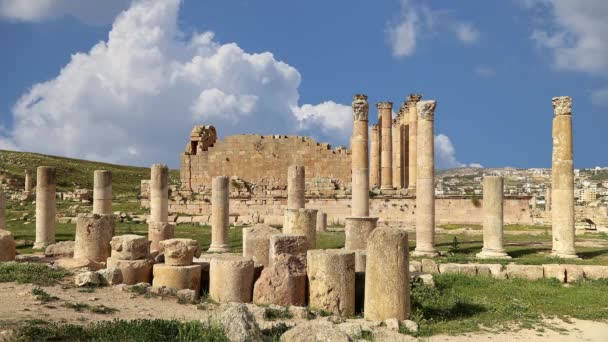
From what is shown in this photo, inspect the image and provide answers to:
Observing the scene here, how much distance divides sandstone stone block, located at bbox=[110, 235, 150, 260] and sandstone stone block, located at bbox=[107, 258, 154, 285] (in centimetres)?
21

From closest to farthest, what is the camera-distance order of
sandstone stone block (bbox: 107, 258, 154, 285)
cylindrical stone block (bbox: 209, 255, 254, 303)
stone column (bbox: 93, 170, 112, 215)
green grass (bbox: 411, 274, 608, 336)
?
green grass (bbox: 411, 274, 608, 336) → cylindrical stone block (bbox: 209, 255, 254, 303) → sandstone stone block (bbox: 107, 258, 154, 285) → stone column (bbox: 93, 170, 112, 215)

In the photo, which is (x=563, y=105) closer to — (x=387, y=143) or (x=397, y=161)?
(x=387, y=143)

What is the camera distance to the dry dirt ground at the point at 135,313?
33.0 ft

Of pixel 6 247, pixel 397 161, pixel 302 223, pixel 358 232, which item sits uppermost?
pixel 397 161

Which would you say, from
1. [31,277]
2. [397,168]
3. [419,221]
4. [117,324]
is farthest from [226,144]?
[117,324]

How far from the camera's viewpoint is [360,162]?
2394 cm

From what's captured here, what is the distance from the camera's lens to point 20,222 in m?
32.0

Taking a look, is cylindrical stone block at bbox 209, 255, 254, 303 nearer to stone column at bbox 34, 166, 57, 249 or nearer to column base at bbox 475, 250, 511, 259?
column base at bbox 475, 250, 511, 259

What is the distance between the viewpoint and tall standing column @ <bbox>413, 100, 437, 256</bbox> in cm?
2083

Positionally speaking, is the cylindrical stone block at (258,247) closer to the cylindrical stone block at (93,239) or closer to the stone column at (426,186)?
the cylindrical stone block at (93,239)

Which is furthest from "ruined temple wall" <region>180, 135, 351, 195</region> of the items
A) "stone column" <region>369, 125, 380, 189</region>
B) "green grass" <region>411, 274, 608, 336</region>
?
"green grass" <region>411, 274, 608, 336</region>

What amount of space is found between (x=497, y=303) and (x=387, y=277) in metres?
3.82

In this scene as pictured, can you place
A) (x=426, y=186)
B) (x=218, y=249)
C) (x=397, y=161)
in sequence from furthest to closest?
(x=397, y=161) < (x=218, y=249) < (x=426, y=186)

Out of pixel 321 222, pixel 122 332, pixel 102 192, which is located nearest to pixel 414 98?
pixel 321 222
